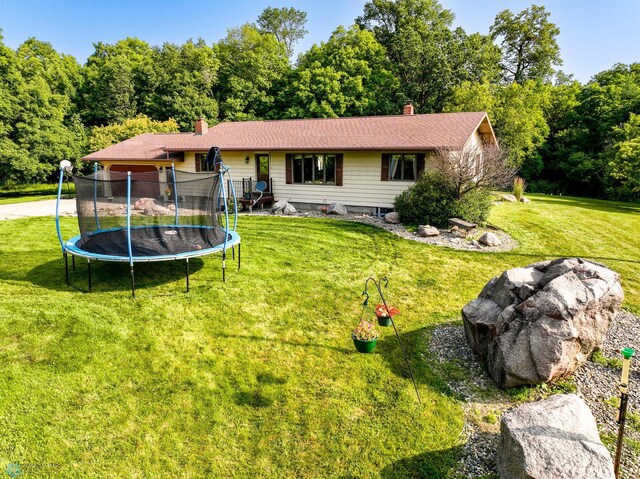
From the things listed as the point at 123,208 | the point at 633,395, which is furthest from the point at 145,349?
the point at 633,395

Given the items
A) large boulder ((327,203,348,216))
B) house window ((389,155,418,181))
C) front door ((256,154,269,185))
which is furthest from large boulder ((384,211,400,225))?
front door ((256,154,269,185))

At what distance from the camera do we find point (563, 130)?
100 feet

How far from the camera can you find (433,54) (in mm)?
30469

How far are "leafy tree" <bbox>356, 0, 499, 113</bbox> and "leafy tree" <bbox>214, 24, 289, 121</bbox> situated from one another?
37.5 feet

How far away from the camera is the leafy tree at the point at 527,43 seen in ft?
114

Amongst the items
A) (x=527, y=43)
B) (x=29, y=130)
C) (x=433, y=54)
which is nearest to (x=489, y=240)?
(x=433, y=54)

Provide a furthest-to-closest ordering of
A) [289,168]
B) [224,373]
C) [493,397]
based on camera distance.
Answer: [289,168], [224,373], [493,397]

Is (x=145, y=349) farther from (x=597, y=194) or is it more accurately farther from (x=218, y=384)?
(x=597, y=194)

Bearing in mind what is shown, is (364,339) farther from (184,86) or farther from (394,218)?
(184,86)

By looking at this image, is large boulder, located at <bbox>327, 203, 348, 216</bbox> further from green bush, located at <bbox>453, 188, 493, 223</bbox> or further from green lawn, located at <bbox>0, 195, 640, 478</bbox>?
green lawn, located at <bbox>0, 195, 640, 478</bbox>

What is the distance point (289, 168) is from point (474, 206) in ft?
25.5

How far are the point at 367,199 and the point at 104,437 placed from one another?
1254cm

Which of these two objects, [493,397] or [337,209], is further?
[337,209]

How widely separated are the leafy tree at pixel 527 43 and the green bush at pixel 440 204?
30.8m
